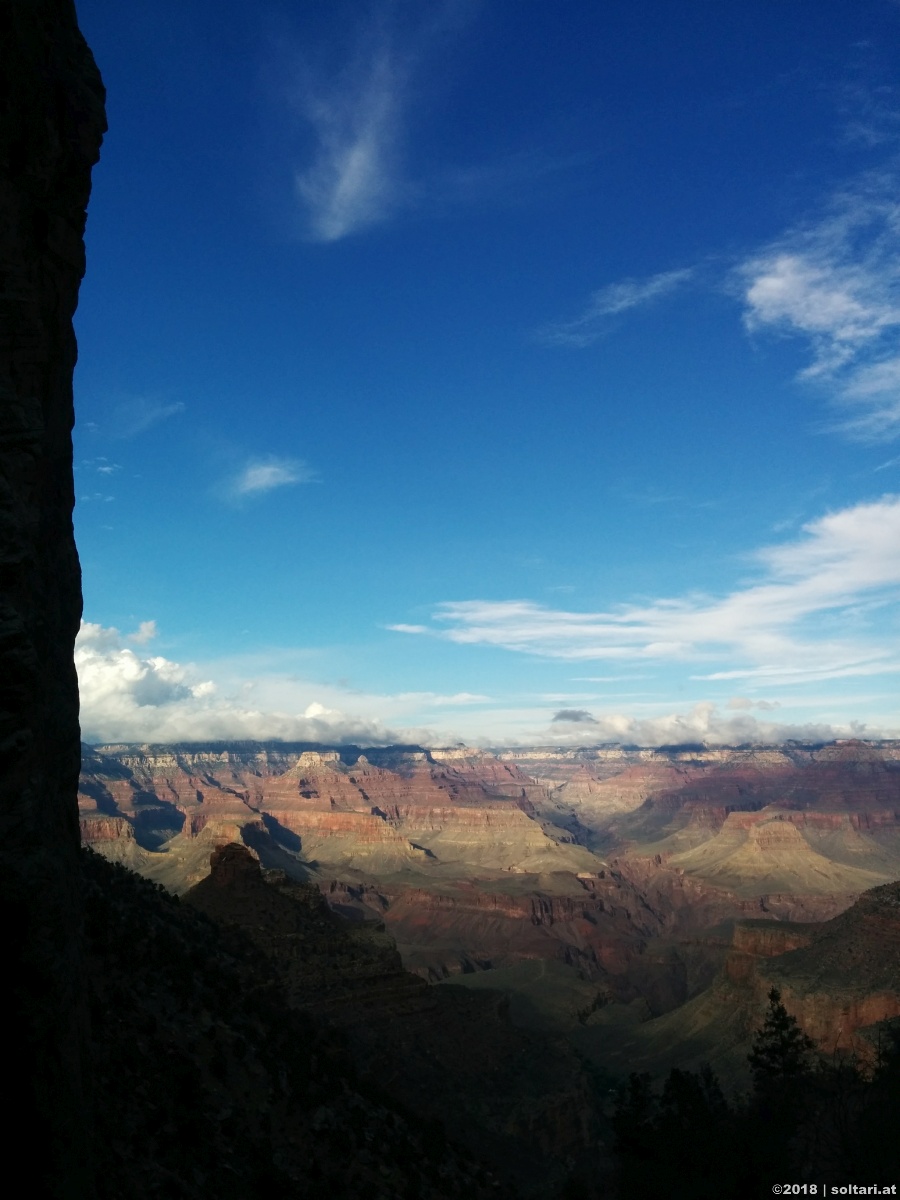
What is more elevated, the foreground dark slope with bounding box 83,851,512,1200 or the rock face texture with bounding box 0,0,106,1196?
the rock face texture with bounding box 0,0,106,1196

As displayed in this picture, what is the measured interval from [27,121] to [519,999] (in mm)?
126116

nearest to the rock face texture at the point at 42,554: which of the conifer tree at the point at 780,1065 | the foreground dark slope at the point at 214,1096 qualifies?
the foreground dark slope at the point at 214,1096

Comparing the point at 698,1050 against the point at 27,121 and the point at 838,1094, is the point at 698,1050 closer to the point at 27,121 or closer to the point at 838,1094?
the point at 838,1094

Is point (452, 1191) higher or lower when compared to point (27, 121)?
lower

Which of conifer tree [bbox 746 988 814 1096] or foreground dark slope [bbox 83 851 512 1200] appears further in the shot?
conifer tree [bbox 746 988 814 1096]

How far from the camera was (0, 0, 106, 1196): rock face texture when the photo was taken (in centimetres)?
1091

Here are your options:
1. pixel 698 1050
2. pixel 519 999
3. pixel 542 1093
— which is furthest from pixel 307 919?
pixel 519 999

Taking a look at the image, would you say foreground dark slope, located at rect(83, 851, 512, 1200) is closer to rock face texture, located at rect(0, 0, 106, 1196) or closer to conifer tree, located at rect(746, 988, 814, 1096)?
rock face texture, located at rect(0, 0, 106, 1196)

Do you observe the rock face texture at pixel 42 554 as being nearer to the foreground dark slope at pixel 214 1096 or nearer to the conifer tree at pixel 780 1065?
the foreground dark slope at pixel 214 1096

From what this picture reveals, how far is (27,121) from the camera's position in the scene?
12.2 m

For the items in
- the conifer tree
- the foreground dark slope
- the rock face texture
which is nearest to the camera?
the rock face texture

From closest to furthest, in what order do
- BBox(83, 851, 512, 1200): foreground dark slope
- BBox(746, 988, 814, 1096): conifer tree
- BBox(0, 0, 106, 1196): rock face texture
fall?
BBox(0, 0, 106, 1196): rock face texture, BBox(83, 851, 512, 1200): foreground dark slope, BBox(746, 988, 814, 1096): conifer tree

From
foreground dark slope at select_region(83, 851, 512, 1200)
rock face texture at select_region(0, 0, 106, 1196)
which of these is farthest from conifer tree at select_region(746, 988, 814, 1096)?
rock face texture at select_region(0, 0, 106, 1196)

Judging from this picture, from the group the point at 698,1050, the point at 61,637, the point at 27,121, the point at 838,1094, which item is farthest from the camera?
the point at 698,1050
